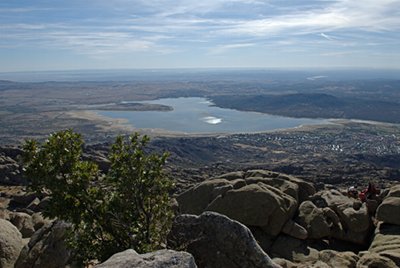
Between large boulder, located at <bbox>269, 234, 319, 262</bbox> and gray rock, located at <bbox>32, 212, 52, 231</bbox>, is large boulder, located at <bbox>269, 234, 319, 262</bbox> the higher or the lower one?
the lower one

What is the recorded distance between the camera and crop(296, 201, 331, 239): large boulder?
30.8m

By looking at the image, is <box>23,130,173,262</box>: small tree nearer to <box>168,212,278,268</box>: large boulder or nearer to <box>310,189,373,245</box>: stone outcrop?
<box>168,212,278,268</box>: large boulder

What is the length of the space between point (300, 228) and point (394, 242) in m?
6.15

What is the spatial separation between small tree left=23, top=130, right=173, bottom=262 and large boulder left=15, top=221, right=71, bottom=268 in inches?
198

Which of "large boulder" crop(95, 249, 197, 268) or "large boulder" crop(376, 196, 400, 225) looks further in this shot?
"large boulder" crop(376, 196, 400, 225)

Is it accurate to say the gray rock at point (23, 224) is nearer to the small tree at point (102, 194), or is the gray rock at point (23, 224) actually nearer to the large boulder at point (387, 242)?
the small tree at point (102, 194)

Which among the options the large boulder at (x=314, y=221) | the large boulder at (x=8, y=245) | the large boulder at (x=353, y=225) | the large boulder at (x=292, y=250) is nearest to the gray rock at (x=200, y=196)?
the large boulder at (x=314, y=221)

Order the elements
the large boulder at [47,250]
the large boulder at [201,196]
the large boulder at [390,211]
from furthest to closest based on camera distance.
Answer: the large boulder at [201,196] < the large boulder at [390,211] < the large boulder at [47,250]

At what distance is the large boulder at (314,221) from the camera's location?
3083 centimetres

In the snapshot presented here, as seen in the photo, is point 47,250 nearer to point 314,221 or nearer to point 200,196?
point 200,196

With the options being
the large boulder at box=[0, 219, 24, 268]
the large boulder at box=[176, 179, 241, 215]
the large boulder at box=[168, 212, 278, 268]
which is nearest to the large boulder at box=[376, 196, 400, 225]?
the large boulder at box=[176, 179, 241, 215]

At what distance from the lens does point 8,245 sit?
24312 mm

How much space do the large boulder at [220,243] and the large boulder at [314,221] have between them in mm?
16339

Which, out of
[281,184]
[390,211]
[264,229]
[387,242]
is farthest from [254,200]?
[390,211]
